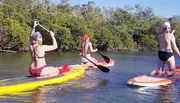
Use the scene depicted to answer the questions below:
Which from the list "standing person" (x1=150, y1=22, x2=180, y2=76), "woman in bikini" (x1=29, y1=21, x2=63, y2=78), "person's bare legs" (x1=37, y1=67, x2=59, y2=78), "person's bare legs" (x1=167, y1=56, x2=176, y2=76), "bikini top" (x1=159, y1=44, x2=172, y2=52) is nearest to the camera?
"woman in bikini" (x1=29, y1=21, x2=63, y2=78)

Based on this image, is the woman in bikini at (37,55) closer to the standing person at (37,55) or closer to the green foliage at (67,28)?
the standing person at (37,55)

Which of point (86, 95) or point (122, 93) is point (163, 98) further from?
point (86, 95)

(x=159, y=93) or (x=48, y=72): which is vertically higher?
(x=48, y=72)

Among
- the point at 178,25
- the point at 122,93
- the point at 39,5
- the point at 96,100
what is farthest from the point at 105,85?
the point at 178,25

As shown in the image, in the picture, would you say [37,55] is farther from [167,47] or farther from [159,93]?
[167,47]

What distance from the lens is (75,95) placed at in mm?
9398

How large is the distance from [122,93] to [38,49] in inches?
115

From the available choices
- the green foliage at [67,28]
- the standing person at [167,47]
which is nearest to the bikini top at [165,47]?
the standing person at [167,47]

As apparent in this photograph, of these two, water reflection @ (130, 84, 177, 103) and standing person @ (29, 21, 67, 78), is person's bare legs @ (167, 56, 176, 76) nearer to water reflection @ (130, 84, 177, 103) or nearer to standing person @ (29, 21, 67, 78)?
water reflection @ (130, 84, 177, 103)

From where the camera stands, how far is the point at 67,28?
47.2 metres

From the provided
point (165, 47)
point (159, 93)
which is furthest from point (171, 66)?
point (159, 93)

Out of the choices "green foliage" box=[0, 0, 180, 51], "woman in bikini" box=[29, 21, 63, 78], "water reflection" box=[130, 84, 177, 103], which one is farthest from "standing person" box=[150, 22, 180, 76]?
"green foliage" box=[0, 0, 180, 51]

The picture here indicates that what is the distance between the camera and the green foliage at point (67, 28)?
38406 millimetres

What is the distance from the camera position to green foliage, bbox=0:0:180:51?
126 ft
